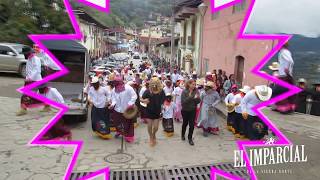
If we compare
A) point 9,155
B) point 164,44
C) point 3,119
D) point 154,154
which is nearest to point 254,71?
point 154,154

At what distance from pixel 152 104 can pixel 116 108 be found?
2.49 feet

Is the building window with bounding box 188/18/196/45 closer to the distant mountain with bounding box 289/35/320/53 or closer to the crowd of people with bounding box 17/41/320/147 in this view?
the crowd of people with bounding box 17/41/320/147

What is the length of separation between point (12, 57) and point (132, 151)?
1027cm

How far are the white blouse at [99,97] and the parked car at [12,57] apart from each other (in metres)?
8.81

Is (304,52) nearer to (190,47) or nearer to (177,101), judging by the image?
(177,101)

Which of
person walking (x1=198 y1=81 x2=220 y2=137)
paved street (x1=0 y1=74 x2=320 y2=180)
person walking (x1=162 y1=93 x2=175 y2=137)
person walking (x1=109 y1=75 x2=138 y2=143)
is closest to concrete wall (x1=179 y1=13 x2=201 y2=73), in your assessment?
person walking (x1=198 y1=81 x2=220 y2=137)

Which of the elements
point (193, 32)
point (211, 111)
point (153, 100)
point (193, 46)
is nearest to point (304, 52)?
point (153, 100)

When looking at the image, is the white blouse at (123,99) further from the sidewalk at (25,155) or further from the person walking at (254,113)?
the person walking at (254,113)

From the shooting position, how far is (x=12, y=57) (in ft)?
47.6

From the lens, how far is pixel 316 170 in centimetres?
503

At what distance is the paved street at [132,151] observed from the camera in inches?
199

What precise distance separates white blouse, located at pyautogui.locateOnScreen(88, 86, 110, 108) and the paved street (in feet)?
2.43

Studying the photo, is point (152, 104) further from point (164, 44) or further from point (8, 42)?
point (164, 44)

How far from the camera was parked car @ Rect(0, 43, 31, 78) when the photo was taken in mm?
14422
